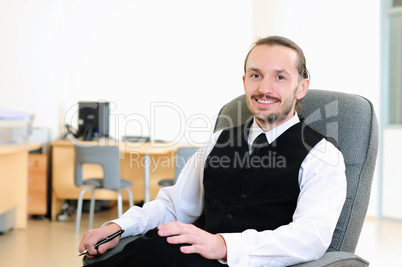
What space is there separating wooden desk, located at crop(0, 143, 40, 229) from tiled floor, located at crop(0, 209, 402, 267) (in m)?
0.21

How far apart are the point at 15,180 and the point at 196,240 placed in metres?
3.20

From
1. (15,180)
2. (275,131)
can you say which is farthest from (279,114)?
(15,180)

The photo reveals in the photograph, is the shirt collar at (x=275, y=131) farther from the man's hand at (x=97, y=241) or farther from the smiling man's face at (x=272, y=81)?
the man's hand at (x=97, y=241)

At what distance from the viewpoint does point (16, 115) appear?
4.09 m

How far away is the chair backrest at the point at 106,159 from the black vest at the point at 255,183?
2253 mm

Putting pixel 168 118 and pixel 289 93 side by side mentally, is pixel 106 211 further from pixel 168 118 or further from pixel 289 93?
pixel 289 93

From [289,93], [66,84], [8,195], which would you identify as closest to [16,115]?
[8,195]


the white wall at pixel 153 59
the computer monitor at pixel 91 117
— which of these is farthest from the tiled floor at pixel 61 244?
the white wall at pixel 153 59

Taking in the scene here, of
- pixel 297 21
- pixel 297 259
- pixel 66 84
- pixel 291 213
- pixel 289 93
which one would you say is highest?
pixel 297 21

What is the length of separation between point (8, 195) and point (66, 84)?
1556 mm

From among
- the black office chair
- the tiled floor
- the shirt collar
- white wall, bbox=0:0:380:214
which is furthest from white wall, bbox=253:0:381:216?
the shirt collar

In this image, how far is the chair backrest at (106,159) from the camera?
380 cm

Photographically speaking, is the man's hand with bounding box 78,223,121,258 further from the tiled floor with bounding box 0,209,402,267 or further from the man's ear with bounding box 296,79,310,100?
the tiled floor with bounding box 0,209,402,267

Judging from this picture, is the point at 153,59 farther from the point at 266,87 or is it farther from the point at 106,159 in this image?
the point at 266,87
